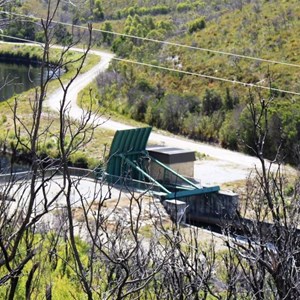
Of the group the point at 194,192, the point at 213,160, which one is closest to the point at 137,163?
the point at 194,192

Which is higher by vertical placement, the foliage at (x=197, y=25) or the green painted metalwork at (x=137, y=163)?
the foliage at (x=197, y=25)

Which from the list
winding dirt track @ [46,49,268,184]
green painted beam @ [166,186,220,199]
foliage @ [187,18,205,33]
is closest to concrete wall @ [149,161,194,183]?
winding dirt track @ [46,49,268,184]

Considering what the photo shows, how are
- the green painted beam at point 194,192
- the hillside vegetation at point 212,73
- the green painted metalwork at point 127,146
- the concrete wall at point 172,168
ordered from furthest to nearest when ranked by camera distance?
1. the hillside vegetation at point 212,73
2. the concrete wall at point 172,168
3. the green painted metalwork at point 127,146
4. the green painted beam at point 194,192

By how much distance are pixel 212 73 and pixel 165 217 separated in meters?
21.2

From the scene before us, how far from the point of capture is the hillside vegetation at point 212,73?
30.8 m

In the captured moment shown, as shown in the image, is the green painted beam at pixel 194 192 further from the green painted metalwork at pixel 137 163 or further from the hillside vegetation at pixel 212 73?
the hillside vegetation at pixel 212 73

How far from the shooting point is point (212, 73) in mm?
39594

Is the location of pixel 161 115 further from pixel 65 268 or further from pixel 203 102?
pixel 65 268

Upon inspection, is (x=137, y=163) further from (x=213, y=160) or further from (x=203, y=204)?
(x=213, y=160)

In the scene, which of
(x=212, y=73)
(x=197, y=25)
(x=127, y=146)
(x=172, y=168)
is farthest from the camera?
(x=197, y=25)

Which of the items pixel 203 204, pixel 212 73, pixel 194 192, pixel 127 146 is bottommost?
pixel 203 204

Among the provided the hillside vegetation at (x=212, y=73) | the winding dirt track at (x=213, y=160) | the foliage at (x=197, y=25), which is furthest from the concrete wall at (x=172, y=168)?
the foliage at (x=197, y=25)

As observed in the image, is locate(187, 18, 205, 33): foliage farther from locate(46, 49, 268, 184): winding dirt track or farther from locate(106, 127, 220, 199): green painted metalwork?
locate(106, 127, 220, 199): green painted metalwork

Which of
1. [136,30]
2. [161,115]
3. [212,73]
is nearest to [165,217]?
[161,115]
